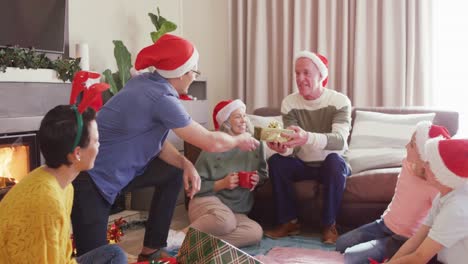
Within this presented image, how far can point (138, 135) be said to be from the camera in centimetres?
207

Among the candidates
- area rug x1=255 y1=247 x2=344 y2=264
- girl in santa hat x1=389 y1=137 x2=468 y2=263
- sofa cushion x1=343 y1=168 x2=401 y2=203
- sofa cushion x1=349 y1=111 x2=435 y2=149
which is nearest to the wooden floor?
area rug x1=255 y1=247 x2=344 y2=264

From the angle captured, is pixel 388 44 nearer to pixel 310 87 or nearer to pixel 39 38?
pixel 310 87

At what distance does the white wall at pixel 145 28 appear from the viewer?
368 cm

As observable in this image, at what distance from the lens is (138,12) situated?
4.16m

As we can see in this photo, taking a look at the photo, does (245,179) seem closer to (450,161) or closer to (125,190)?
(125,190)

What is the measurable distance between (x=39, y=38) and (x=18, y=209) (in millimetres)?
1952

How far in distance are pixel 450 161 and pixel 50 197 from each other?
1.33 metres

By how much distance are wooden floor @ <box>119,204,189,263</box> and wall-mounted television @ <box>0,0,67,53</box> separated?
1.28 meters

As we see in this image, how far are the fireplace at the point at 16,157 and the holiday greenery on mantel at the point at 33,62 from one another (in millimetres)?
392

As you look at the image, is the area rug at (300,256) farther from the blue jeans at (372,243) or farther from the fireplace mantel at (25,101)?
the fireplace mantel at (25,101)

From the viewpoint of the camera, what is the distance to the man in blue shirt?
6.48 ft

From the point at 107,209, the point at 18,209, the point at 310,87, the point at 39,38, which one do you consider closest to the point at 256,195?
the point at 310,87

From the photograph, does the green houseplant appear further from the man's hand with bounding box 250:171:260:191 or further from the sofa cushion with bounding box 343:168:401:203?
the sofa cushion with bounding box 343:168:401:203

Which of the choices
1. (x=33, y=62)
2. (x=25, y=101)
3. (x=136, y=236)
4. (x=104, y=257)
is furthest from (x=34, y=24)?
(x=104, y=257)
